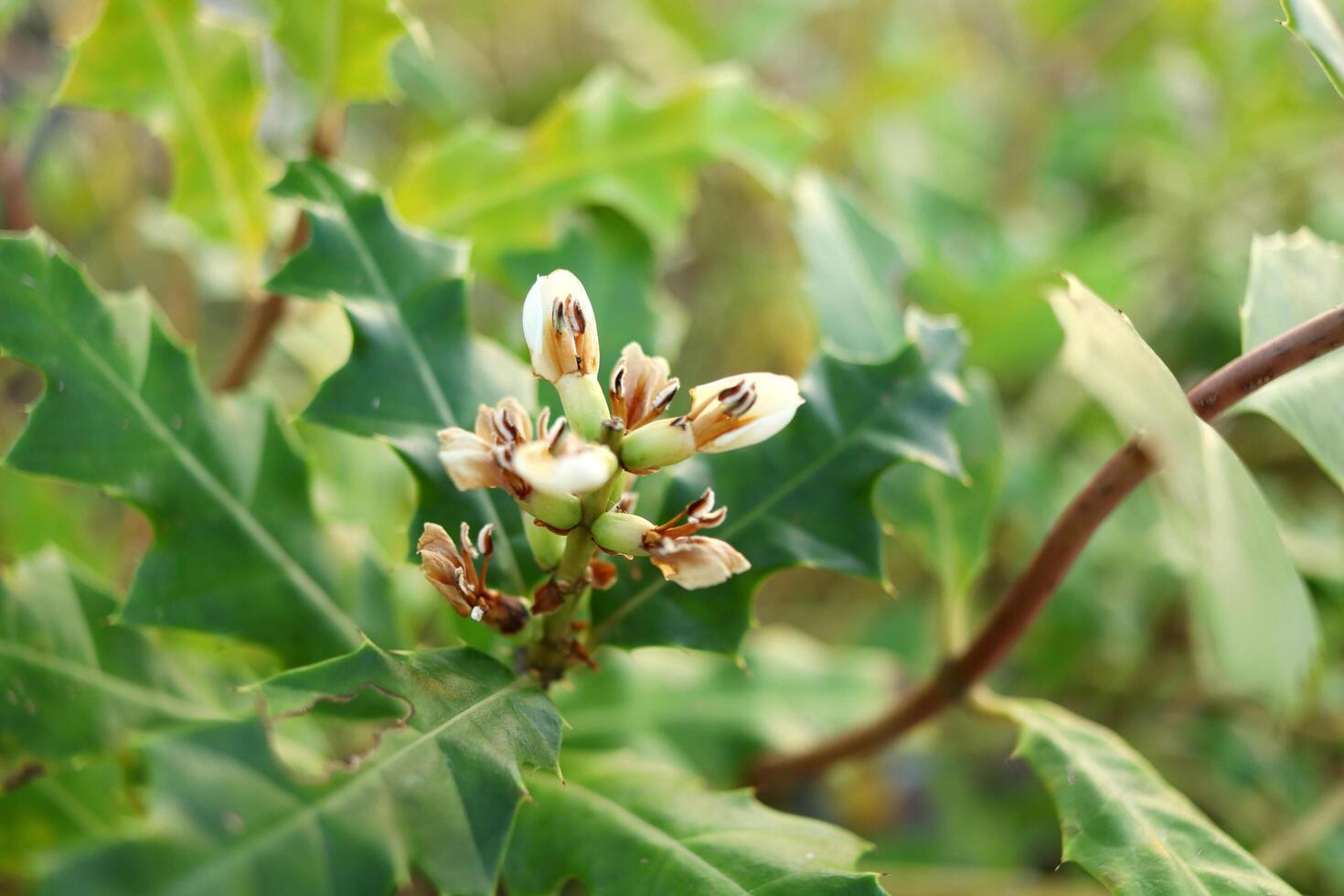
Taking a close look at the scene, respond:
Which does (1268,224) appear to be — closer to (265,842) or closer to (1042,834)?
(1042,834)

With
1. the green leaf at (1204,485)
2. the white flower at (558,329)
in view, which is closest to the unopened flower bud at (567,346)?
the white flower at (558,329)

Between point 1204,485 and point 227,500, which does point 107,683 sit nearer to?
point 227,500

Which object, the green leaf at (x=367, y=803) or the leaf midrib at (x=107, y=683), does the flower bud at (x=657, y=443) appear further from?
the leaf midrib at (x=107, y=683)

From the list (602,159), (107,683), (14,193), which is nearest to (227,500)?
(107,683)

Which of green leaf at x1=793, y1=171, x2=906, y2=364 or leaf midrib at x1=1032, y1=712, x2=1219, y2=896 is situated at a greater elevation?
green leaf at x1=793, y1=171, x2=906, y2=364

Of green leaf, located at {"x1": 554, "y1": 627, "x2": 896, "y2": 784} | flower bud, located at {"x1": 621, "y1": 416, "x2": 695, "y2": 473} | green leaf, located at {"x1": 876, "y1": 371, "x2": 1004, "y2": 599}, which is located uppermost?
flower bud, located at {"x1": 621, "y1": 416, "x2": 695, "y2": 473}

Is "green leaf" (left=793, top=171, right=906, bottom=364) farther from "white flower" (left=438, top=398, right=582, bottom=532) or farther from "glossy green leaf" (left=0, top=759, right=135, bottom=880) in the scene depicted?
"glossy green leaf" (left=0, top=759, right=135, bottom=880)

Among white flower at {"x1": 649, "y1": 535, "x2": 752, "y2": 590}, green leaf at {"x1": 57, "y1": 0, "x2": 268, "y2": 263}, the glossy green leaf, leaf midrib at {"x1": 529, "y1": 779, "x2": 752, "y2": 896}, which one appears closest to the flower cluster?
white flower at {"x1": 649, "y1": 535, "x2": 752, "y2": 590}
